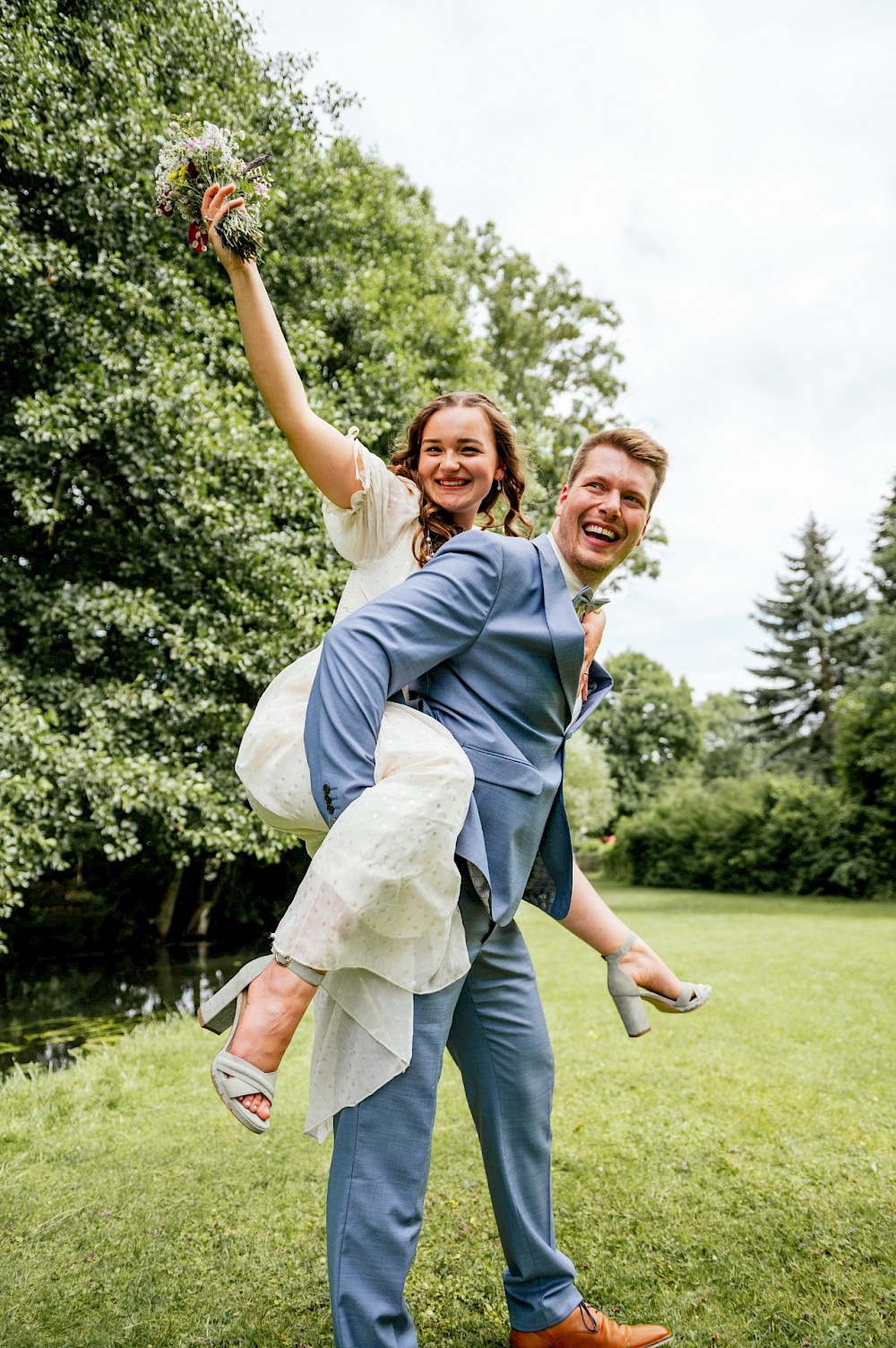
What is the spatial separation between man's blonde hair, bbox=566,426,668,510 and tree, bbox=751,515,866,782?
3917cm

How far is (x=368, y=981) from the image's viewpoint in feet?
5.72

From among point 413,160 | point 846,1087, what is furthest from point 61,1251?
point 413,160

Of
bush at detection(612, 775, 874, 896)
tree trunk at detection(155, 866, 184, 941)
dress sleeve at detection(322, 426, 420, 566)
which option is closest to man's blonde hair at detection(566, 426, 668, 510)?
dress sleeve at detection(322, 426, 420, 566)

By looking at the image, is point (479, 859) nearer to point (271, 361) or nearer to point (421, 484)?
point (421, 484)

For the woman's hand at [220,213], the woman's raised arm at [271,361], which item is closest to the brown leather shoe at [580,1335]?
the woman's raised arm at [271,361]

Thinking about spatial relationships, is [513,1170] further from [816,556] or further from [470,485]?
[816,556]

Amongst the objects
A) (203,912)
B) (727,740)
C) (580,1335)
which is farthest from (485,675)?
(727,740)

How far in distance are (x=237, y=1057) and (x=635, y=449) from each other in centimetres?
156

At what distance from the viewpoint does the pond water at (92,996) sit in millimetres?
8422

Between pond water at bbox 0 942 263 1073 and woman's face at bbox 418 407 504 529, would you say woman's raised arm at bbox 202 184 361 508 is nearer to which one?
woman's face at bbox 418 407 504 529

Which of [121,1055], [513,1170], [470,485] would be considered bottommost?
[121,1055]

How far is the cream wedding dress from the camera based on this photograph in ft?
5.23

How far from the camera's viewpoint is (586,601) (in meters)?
2.18

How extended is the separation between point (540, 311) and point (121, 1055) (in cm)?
1731
